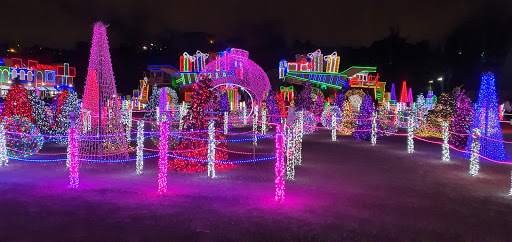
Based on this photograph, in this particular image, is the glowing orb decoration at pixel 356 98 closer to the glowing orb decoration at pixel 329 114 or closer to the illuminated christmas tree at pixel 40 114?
the glowing orb decoration at pixel 329 114

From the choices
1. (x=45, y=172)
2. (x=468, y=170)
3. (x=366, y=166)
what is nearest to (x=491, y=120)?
(x=468, y=170)

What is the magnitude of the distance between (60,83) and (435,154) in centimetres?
4269

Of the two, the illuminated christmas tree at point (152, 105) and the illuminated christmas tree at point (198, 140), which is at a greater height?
the illuminated christmas tree at point (152, 105)

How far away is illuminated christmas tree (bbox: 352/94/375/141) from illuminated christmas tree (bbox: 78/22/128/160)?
11640mm

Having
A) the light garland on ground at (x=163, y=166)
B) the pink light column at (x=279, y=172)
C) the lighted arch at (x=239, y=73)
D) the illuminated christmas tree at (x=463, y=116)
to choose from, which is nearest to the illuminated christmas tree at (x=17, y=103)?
the lighted arch at (x=239, y=73)

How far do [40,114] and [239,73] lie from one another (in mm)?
12441

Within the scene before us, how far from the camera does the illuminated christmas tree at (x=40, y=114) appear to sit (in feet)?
Answer: 56.8

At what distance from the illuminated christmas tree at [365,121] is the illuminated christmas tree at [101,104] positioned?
11640 mm

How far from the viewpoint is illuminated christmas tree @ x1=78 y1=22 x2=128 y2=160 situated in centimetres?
1178

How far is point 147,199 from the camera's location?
24.0 feet

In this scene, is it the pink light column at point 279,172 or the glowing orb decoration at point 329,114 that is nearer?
the pink light column at point 279,172

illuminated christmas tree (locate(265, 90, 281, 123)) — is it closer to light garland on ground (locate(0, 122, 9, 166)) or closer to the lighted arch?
the lighted arch

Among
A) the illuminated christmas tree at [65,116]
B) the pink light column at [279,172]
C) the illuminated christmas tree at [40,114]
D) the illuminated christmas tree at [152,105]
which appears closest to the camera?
the pink light column at [279,172]

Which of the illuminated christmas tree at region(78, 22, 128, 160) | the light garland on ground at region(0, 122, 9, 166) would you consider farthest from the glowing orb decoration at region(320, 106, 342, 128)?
the light garland on ground at region(0, 122, 9, 166)
